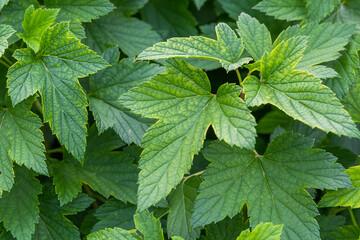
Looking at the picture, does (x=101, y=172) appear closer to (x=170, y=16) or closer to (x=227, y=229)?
(x=227, y=229)

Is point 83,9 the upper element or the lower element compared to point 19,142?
upper

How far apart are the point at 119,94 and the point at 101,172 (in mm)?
341

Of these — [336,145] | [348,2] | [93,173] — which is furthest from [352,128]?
[93,173]

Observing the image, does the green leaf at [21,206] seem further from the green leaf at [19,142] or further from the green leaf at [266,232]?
the green leaf at [266,232]

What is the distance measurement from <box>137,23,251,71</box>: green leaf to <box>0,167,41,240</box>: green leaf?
0.69m

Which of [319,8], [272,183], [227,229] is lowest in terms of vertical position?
[227,229]

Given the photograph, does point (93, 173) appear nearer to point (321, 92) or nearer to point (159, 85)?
point (159, 85)

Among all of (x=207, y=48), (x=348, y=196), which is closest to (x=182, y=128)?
(x=207, y=48)

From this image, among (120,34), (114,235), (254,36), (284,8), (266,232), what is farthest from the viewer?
(120,34)

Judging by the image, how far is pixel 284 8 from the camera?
6.09 ft

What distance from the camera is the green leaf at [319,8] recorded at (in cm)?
177

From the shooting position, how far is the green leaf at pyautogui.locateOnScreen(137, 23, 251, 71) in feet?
4.67

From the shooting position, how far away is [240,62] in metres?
1.43

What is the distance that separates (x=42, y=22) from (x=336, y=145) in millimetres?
1334
